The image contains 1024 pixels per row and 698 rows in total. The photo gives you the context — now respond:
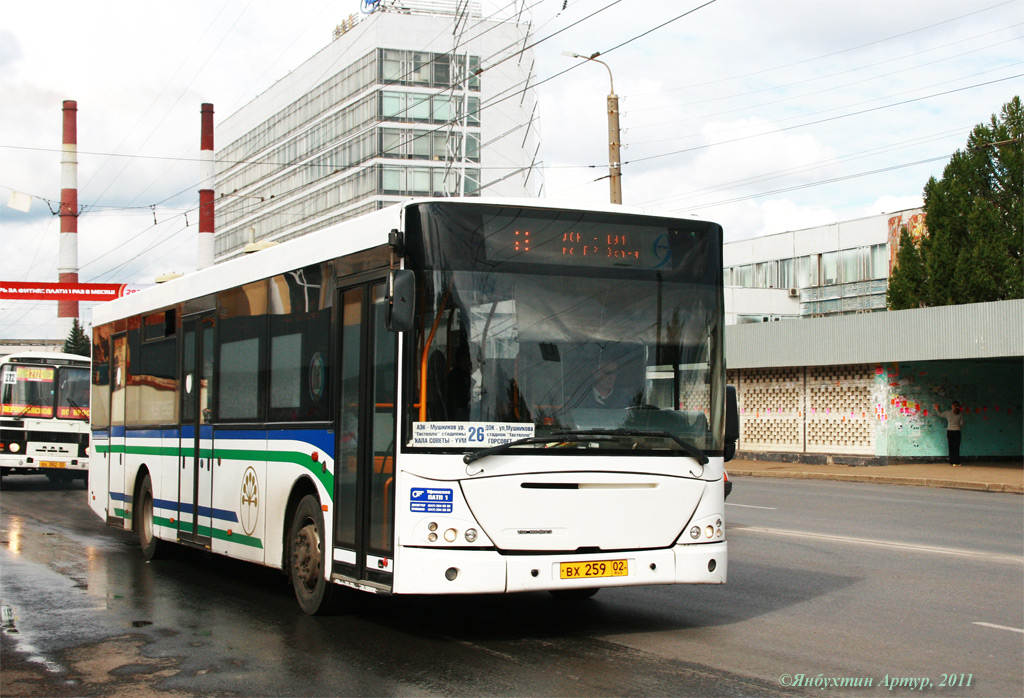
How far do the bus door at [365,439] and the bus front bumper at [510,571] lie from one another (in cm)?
23

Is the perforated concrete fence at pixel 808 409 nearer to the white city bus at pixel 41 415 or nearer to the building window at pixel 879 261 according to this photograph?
the white city bus at pixel 41 415

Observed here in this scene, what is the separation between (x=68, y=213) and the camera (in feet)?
247

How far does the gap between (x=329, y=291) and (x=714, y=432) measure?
3.18 metres

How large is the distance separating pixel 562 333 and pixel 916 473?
2310 cm

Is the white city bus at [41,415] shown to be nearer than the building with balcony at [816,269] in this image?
Yes

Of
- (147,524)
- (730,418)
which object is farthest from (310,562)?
(147,524)

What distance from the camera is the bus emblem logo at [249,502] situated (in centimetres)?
1034

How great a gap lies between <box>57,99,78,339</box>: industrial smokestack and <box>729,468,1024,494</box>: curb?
5562 centimetres

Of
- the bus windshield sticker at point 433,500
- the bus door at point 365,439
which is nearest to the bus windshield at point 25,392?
the bus door at point 365,439

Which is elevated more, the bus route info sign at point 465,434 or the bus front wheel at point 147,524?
the bus route info sign at point 465,434

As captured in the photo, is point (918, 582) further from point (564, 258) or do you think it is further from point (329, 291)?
point (329, 291)

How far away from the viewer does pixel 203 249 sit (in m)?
70.3

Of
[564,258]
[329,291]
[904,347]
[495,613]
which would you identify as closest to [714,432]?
[564,258]

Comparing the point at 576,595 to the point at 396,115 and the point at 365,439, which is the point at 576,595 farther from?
the point at 396,115
